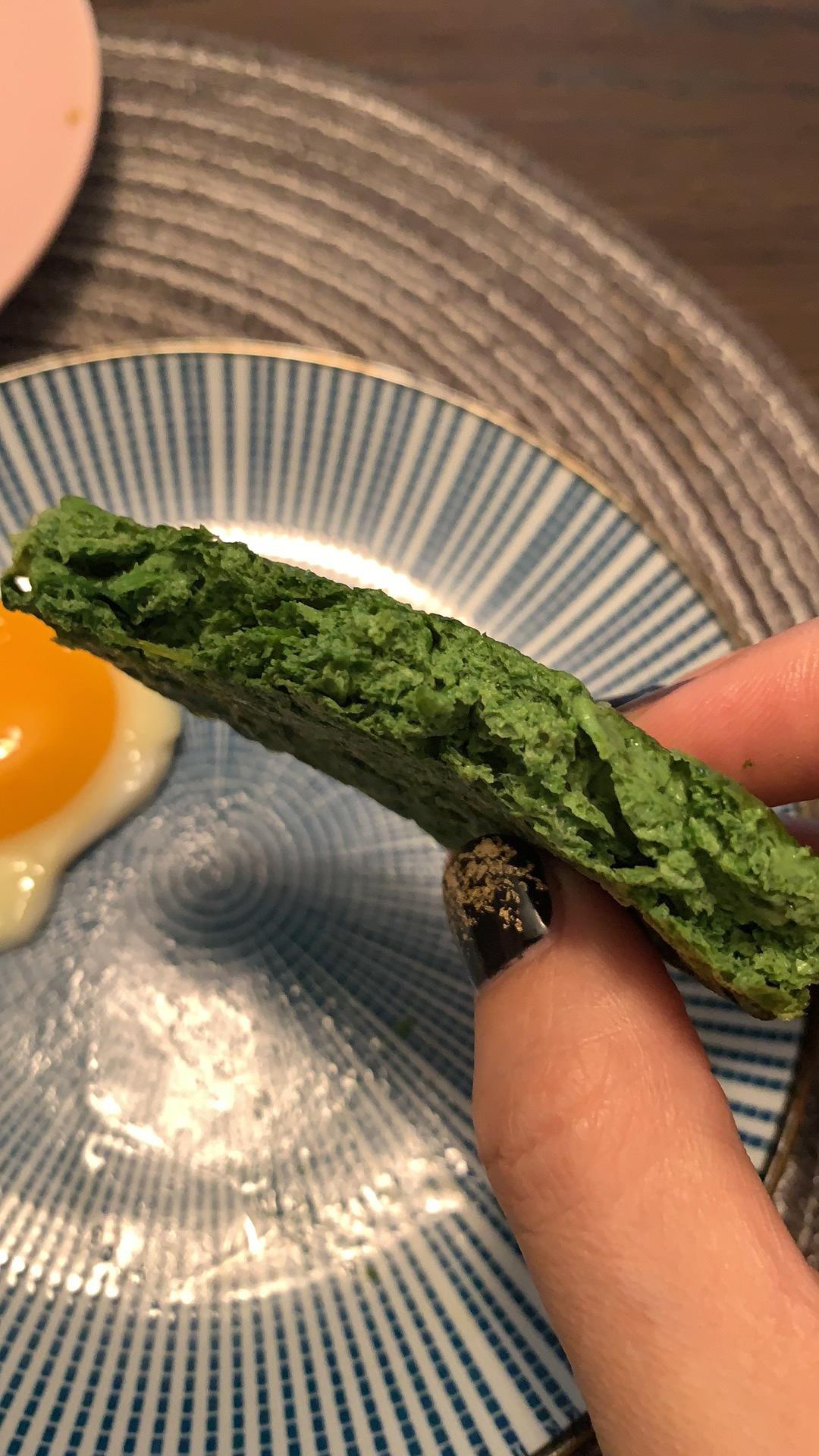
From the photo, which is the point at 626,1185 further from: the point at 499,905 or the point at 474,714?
the point at 474,714

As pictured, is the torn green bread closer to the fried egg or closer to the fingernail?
the fingernail

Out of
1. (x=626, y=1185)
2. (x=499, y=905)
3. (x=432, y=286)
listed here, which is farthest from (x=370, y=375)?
(x=626, y=1185)

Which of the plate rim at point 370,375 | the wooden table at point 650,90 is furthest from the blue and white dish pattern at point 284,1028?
the wooden table at point 650,90

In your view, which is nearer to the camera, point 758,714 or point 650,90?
point 758,714

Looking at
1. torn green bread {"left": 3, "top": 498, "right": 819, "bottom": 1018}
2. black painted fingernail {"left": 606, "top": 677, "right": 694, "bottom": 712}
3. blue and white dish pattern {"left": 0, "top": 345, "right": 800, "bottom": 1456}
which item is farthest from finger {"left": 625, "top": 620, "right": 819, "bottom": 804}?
torn green bread {"left": 3, "top": 498, "right": 819, "bottom": 1018}

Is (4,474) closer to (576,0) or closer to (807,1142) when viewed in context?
(807,1142)

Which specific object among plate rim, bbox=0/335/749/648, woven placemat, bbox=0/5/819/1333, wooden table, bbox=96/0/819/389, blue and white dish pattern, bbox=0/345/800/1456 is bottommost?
blue and white dish pattern, bbox=0/345/800/1456
